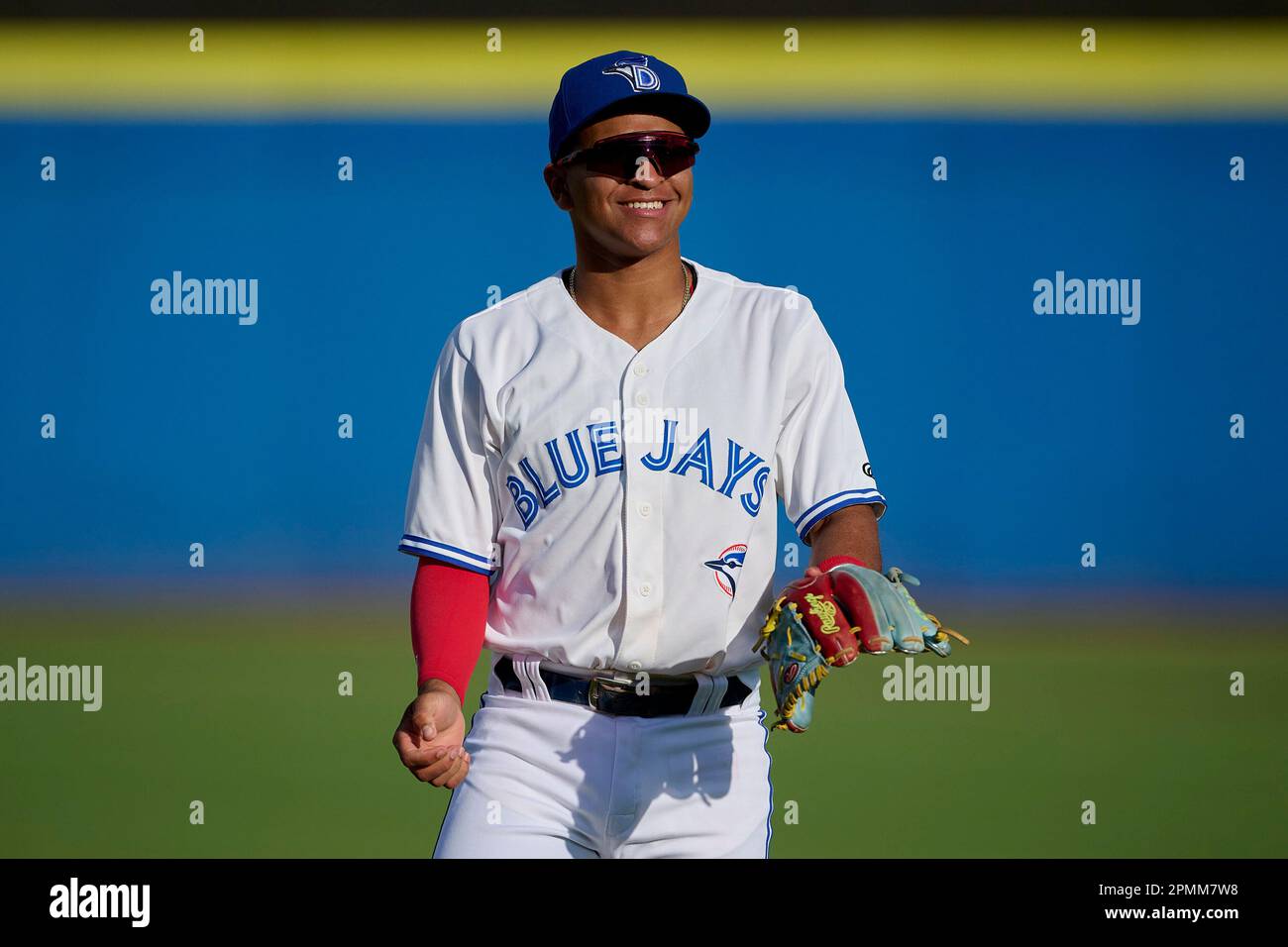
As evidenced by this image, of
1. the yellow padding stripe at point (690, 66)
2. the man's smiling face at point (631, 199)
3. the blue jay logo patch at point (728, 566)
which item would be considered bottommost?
the blue jay logo patch at point (728, 566)

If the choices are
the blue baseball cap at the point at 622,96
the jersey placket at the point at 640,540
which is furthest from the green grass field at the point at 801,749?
the blue baseball cap at the point at 622,96

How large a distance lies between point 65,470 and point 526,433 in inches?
89.0

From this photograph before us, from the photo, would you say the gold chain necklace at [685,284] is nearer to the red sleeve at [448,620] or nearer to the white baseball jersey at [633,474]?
the white baseball jersey at [633,474]

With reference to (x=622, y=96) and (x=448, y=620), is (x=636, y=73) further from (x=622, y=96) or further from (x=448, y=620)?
(x=448, y=620)

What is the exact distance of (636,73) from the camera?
1691mm

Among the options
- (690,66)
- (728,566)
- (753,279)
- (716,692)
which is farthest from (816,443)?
(690,66)

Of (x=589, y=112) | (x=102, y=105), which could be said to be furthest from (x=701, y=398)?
(x=102, y=105)

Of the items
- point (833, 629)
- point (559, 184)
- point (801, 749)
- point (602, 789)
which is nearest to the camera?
point (833, 629)

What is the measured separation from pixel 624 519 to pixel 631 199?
42cm

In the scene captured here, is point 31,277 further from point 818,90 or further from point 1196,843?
point 1196,843

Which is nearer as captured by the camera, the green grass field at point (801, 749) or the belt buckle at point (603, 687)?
the belt buckle at point (603, 687)

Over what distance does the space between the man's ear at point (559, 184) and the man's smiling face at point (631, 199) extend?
0.17ft

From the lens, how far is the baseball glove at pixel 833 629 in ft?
4.92

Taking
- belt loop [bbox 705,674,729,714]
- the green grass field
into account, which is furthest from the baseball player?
the green grass field
